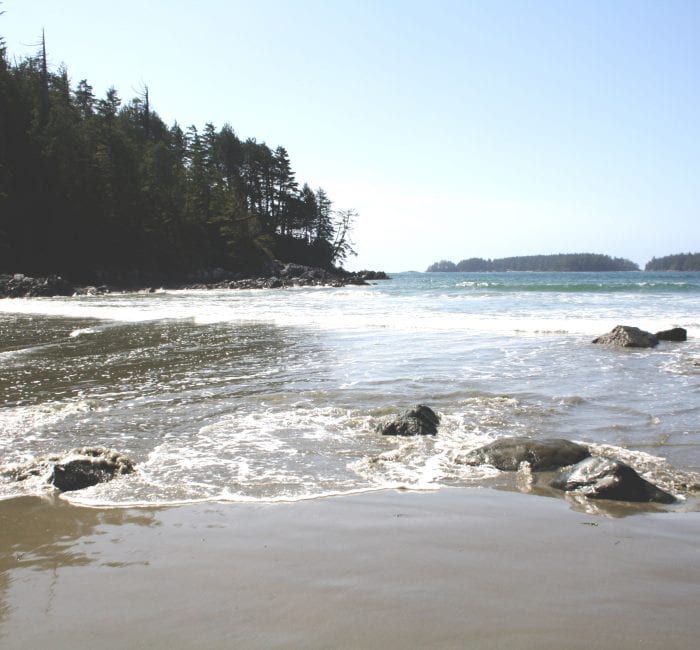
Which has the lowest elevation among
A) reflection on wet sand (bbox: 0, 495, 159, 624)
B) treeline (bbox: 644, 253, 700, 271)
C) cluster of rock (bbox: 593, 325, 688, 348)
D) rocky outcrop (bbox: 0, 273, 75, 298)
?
reflection on wet sand (bbox: 0, 495, 159, 624)

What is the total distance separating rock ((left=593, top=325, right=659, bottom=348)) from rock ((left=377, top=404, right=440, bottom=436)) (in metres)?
8.23

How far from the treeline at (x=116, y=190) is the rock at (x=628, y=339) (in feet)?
140

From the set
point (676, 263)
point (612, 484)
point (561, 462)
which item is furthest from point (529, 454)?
point (676, 263)

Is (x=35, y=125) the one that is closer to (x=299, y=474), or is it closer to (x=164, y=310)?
(x=164, y=310)

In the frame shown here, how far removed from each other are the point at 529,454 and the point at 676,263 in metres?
202

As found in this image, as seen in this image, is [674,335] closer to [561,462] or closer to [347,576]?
[561,462]

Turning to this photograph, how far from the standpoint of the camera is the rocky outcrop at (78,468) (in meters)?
4.34

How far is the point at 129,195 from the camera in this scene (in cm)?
5250

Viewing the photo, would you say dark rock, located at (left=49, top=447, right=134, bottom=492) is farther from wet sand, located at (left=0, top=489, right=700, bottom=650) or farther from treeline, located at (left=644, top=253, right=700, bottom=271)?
treeline, located at (left=644, top=253, right=700, bottom=271)

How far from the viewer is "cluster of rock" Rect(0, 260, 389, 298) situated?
113 ft

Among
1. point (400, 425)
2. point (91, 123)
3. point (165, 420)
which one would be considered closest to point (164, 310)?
point (165, 420)

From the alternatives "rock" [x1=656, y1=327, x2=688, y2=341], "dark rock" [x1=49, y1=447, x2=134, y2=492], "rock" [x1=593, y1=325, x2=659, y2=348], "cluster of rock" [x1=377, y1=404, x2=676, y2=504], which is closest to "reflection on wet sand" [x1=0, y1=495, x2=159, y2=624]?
"dark rock" [x1=49, y1=447, x2=134, y2=492]

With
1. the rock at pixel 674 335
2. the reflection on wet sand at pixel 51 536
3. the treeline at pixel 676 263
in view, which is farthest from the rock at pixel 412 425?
the treeline at pixel 676 263

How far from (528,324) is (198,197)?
51.7m
